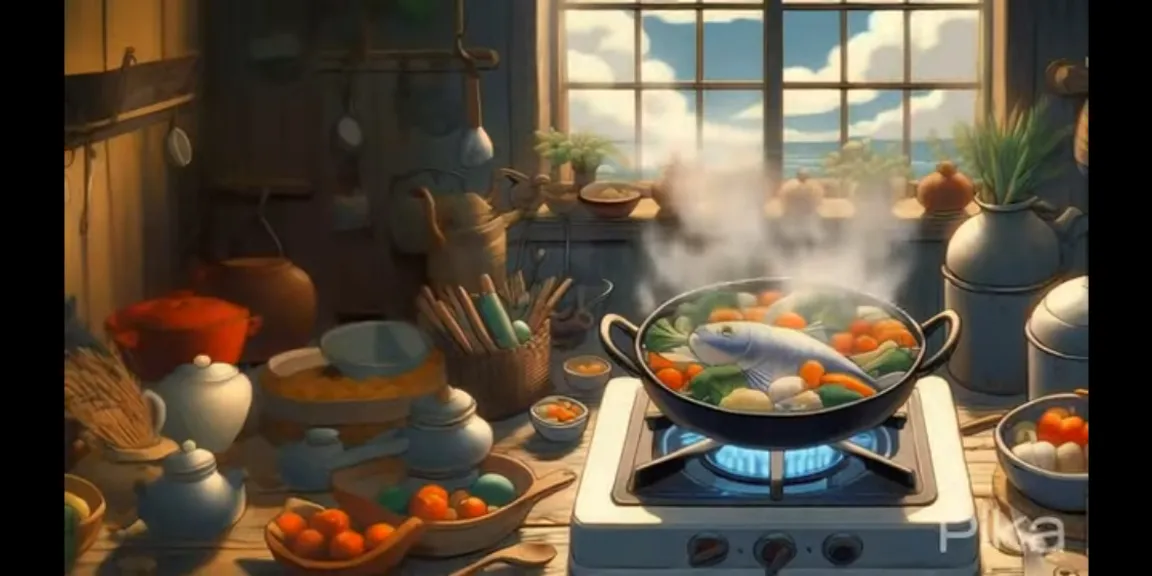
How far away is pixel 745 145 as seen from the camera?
8.50 ft

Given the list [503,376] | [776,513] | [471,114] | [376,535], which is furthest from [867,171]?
[376,535]

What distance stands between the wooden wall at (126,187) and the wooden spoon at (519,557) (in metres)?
0.72

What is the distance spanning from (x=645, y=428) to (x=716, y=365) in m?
0.12

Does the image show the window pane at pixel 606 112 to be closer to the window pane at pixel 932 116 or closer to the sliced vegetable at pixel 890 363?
the window pane at pixel 932 116

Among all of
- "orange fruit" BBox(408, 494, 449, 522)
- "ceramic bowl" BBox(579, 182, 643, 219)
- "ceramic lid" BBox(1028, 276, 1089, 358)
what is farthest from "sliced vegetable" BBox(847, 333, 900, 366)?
"ceramic bowl" BBox(579, 182, 643, 219)

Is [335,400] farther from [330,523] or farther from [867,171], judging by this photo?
[867,171]

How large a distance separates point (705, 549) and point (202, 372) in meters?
0.66

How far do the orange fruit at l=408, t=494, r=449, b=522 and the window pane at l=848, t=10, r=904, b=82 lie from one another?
1205 millimetres

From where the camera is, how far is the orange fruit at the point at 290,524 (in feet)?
5.66

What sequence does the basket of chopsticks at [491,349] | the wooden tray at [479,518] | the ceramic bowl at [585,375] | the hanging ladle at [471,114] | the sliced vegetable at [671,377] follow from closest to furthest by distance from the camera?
1. the wooden tray at [479,518]
2. the sliced vegetable at [671,377]
3. the basket of chopsticks at [491,349]
4. the ceramic bowl at [585,375]
5. the hanging ladle at [471,114]

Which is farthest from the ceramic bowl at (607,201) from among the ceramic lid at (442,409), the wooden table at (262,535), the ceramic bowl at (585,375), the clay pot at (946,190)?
the ceramic lid at (442,409)

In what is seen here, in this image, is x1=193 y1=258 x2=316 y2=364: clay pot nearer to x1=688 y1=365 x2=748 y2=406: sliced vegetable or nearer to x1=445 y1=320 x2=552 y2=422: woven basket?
x1=445 y1=320 x2=552 y2=422: woven basket

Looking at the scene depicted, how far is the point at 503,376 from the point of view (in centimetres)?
213

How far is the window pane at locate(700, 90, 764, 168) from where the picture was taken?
2.58 m
